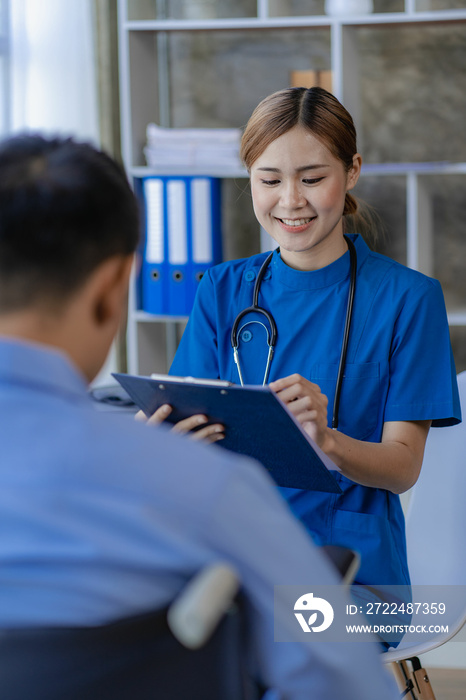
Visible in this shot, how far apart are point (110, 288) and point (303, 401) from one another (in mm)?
567

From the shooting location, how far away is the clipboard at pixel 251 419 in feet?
3.53

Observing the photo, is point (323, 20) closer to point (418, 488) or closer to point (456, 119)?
point (456, 119)

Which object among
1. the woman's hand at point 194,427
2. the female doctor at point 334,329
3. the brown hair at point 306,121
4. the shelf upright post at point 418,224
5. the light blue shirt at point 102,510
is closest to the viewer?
the light blue shirt at point 102,510

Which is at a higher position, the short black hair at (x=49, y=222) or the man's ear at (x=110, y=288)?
the short black hair at (x=49, y=222)

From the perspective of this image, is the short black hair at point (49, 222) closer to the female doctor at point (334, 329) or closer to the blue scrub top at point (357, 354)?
the female doctor at point (334, 329)

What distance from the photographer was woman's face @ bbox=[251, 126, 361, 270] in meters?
1.46

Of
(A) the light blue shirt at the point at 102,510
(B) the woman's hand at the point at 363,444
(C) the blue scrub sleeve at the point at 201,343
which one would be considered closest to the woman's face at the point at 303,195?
(C) the blue scrub sleeve at the point at 201,343

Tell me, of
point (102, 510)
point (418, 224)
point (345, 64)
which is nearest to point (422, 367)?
point (102, 510)

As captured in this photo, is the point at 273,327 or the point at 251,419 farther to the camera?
the point at 273,327

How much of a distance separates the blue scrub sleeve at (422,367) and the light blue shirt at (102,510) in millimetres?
775

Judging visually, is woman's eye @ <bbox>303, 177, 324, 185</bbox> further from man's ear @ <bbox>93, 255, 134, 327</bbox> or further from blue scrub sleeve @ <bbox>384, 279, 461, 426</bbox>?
man's ear @ <bbox>93, 255, 134, 327</bbox>

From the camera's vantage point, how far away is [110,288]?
0.70 metres

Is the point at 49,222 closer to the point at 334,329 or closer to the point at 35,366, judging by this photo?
the point at 35,366

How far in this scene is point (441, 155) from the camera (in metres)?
2.83
